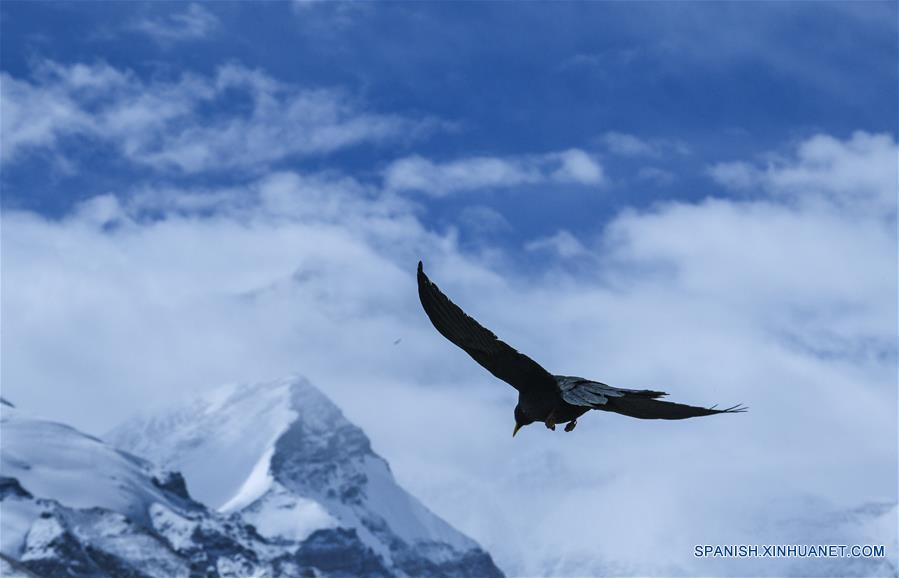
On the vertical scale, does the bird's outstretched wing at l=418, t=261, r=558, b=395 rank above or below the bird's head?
above

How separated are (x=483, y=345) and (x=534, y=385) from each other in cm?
115

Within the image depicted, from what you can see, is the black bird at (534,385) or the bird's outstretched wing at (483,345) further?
the bird's outstretched wing at (483,345)

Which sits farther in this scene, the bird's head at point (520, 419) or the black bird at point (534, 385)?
the bird's head at point (520, 419)

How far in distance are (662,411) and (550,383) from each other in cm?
223

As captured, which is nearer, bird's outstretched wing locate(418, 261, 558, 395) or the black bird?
the black bird

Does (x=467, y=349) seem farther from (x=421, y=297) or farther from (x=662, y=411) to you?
(x=662, y=411)

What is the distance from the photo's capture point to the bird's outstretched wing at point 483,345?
26359 millimetres

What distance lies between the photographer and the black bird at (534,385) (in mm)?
24672

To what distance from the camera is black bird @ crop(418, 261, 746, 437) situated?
24672mm

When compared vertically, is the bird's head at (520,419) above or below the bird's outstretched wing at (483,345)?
below

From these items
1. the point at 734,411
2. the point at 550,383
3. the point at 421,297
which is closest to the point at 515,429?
the point at 550,383

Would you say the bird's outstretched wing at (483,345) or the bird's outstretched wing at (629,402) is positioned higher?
the bird's outstretched wing at (483,345)

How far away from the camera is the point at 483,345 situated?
27219mm

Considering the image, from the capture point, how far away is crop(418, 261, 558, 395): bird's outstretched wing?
26.4 meters
